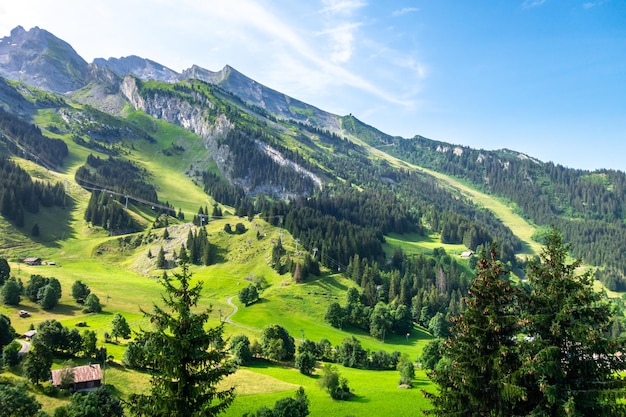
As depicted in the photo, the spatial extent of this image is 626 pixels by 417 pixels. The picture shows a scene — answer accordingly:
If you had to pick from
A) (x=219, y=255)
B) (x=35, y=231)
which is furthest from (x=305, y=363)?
(x=35, y=231)

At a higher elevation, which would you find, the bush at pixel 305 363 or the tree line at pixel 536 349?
the tree line at pixel 536 349

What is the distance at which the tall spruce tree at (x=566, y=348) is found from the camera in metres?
19.0

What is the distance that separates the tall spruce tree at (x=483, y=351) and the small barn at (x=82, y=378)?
200 ft

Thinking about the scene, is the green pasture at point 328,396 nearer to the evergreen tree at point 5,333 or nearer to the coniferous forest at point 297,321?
the coniferous forest at point 297,321

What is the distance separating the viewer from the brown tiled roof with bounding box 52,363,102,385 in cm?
6332

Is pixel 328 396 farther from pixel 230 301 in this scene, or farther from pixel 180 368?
pixel 230 301

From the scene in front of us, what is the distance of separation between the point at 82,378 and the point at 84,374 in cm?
102

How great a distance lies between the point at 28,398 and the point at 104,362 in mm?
23391

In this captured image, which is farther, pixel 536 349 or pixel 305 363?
pixel 305 363

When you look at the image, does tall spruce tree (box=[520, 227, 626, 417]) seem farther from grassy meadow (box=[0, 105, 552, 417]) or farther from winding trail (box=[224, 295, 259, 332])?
winding trail (box=[224, 295, 259, 332])

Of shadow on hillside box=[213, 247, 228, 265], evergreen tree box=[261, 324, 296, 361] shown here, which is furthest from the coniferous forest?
shadow on hillside box=[213, 247, 228, 265]

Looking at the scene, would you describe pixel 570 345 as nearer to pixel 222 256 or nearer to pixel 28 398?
pixel 28 398

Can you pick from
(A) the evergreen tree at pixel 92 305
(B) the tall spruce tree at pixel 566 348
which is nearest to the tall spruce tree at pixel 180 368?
(B) the tall spruce tree at pixel 566 348

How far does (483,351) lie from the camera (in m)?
21.6
